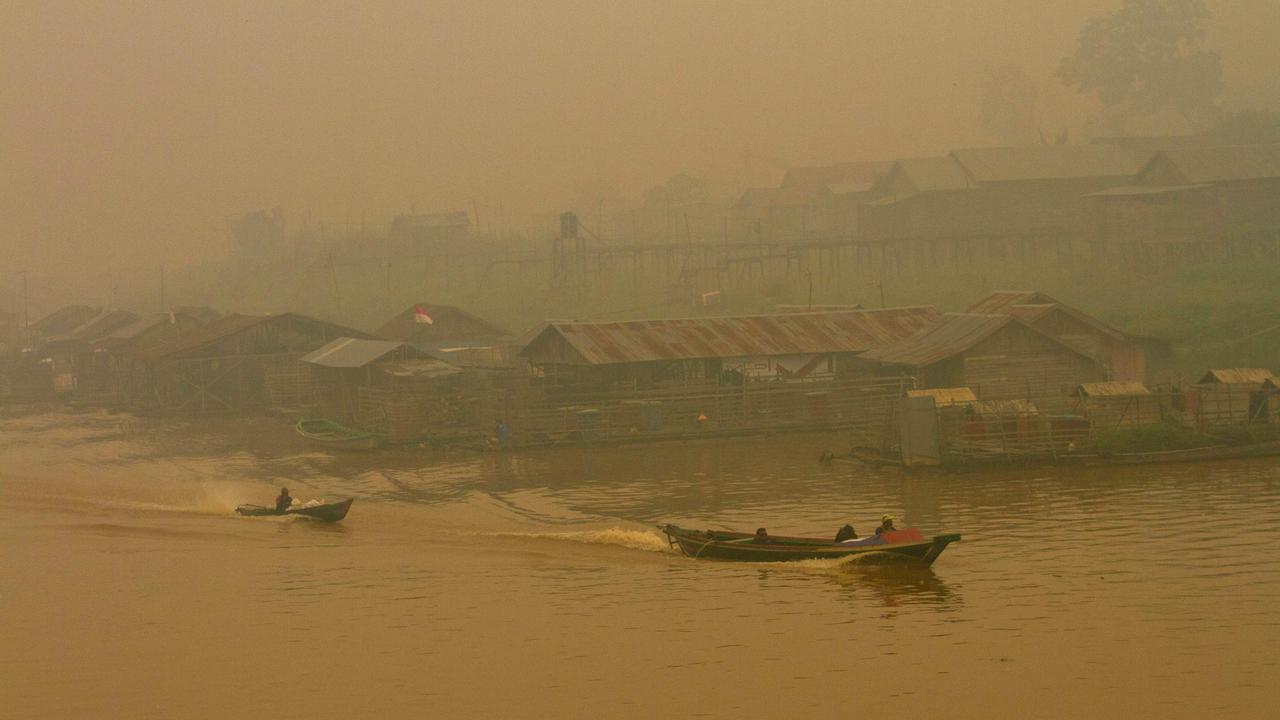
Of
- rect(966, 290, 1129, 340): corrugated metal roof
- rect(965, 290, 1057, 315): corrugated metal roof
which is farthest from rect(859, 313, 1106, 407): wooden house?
rect(965, 290, 1057, 315): corrugated metal roof

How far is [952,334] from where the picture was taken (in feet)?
134

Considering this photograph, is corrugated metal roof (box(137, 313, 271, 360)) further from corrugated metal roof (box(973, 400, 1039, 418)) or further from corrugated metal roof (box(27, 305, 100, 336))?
corrugated metal roof (box(973, 400, 1039, 418))

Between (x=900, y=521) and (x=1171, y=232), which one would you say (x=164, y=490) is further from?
(x=1171, y=232)

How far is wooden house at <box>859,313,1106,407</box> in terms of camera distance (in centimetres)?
3947

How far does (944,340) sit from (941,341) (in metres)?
0.10

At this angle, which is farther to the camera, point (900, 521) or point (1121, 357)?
point (1121, 357)

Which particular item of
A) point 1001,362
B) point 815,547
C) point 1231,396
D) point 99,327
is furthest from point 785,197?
point 815,547

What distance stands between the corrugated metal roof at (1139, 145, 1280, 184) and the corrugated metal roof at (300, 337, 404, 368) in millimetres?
31816

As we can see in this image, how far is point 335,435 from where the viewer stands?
41781mm

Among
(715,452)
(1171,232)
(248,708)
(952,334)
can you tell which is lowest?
(248,708)

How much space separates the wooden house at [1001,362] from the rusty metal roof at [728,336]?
290 cm

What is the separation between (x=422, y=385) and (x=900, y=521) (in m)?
18.3

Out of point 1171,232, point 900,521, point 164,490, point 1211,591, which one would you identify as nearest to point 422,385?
point 164,490

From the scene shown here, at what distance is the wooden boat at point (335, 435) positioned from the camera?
133 feet
